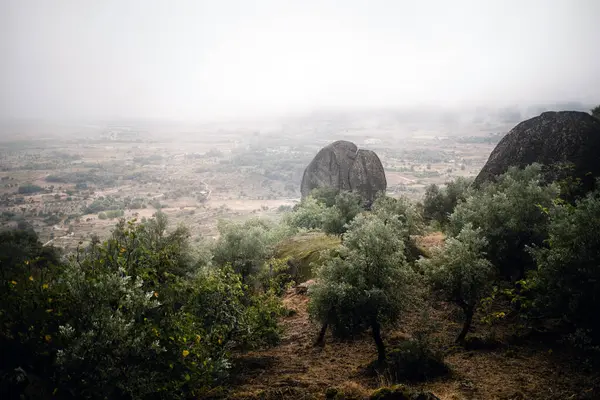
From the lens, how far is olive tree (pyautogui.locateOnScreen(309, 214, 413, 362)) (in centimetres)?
1819

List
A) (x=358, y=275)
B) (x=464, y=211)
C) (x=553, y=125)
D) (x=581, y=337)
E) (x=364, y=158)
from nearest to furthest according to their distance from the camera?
1. (x=581, y=337)
2. (x=358, y=275)
3. (x=464, y=211)
4. (x=553, y=125)
5. (x=364, y=158)

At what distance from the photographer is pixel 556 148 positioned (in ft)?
153

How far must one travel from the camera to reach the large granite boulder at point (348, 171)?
291ft

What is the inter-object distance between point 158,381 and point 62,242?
383 ft

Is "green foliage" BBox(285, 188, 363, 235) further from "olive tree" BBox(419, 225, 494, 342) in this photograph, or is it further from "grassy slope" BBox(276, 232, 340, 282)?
"olive tree" BBox(419, 225, 494, 342)

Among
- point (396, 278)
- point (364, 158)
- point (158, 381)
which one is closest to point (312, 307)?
point (396, 278)

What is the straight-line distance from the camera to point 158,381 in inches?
507

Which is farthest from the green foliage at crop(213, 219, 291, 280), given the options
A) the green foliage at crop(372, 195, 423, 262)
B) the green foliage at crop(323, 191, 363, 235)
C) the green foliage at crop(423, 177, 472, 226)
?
the green foliage at crop(423, 177, 472, 226)

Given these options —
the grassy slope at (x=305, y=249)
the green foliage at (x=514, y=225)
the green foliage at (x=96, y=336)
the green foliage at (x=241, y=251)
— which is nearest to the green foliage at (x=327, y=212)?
the grassy slope at (x=305, y=249)

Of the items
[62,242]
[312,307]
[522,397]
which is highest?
[312,307]

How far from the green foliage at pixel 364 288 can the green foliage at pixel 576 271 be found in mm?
7091

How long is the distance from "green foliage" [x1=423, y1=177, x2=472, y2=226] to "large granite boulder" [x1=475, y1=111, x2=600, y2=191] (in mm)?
3618

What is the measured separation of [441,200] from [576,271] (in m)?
38.9

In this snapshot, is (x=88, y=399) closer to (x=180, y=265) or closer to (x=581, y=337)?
(x=180, y=265)
